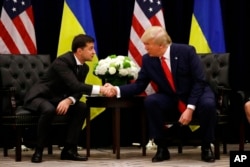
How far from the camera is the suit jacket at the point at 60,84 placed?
16.3 ft

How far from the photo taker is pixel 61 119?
5078 millimetres

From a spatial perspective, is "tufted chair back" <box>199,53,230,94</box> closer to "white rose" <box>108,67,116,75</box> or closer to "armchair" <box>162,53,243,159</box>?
"armchair" <box>162,53,243,159</box>

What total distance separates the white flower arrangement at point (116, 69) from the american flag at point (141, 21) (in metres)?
0.78

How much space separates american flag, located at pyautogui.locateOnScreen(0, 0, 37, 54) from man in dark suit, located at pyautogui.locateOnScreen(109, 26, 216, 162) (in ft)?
5.38

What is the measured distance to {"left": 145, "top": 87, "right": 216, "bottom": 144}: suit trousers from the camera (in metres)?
4.71

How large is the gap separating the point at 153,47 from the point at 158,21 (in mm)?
1436

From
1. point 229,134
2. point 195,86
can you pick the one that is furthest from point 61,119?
point 229,134

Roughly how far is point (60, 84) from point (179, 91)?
3.57 feet

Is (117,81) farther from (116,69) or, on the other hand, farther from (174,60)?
(174,60)

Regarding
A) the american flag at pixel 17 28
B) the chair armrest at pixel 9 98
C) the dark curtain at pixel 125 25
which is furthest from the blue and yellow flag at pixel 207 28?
the chair armrest at pixel 9 98

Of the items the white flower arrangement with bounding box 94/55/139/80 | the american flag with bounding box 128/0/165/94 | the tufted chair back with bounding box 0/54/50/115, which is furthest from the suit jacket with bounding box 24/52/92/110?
the american flag with bounding box 128/0/165/94

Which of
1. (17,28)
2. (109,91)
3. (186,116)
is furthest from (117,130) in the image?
(17,28)

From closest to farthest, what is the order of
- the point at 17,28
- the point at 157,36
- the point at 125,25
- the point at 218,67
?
the point at 157,36 → the point at 218,67 → the point at 17,28 → the point at 125,25

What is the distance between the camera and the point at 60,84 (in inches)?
201
